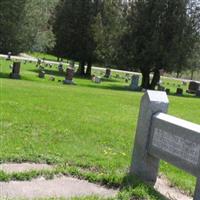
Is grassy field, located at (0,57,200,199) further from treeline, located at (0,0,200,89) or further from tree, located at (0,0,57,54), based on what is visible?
treeline, located at (0,0,200,89)

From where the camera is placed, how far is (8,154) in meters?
7.27

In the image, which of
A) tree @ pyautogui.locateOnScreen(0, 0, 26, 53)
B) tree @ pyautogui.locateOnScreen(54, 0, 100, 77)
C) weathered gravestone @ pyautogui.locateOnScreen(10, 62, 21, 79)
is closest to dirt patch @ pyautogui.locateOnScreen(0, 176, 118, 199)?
weathered gravestone @ pyautogui.locateOnScreen(10, 62, 21, 79)

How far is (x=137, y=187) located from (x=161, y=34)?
30.8 meters

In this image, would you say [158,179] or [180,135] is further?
[158,179]

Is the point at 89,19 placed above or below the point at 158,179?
above

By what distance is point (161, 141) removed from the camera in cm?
634

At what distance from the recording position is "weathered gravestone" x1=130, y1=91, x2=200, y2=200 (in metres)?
5.81

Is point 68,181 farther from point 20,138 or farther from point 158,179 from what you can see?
point 20,138

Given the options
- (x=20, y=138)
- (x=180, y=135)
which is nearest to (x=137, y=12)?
(x=20, y=138)

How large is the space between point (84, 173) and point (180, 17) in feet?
100

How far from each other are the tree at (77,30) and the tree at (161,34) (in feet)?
36.8

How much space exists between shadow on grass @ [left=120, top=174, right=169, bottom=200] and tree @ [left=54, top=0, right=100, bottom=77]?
40733 millimetres

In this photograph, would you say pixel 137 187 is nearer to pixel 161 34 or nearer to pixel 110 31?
pixel 161 34

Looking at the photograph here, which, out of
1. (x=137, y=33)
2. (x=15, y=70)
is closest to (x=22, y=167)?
(x=15, y=70)
